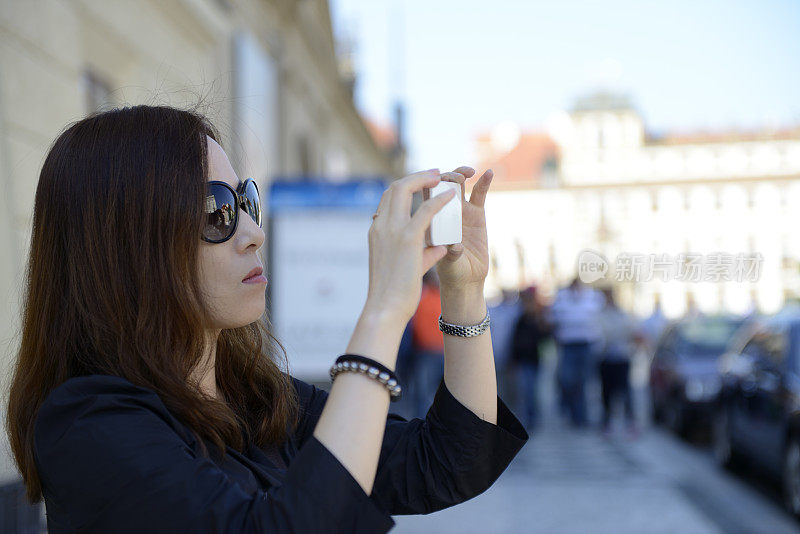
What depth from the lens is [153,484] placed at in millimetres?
1224

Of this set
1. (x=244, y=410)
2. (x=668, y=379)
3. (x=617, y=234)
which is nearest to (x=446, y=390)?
(x=244, y=410)

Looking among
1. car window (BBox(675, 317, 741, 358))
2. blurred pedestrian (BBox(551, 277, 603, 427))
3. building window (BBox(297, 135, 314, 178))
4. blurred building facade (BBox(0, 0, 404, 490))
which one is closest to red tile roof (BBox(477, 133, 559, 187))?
blurred building facade (BBox(0, 0, 404, 490))

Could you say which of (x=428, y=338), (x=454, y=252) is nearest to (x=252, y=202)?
(x=454, y=252)

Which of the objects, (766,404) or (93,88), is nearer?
(766,404)

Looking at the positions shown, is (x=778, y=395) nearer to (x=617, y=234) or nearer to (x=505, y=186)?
(x=617, y=234)

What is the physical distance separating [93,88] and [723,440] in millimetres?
6714

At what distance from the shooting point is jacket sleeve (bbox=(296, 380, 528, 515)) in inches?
66.8

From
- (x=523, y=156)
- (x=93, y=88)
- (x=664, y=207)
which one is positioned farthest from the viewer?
(x=523, y=156)

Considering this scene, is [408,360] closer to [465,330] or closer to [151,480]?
[465,330]

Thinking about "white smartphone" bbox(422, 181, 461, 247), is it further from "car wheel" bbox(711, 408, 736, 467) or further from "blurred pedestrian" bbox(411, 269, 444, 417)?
"blurred pedestrian" bbox(411, 269, 444, 417)

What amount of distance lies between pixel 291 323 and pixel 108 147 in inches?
283

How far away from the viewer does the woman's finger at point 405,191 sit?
4.24ft

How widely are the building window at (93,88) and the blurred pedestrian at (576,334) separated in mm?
5718

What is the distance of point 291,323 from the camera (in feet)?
28.3
